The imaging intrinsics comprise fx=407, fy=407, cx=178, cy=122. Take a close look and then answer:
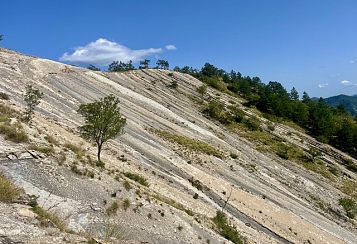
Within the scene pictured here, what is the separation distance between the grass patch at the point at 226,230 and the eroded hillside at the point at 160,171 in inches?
32.3

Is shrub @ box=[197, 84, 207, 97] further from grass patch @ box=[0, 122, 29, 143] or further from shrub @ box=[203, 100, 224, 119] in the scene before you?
grass patch @ box=[0, 122, 29, 143]

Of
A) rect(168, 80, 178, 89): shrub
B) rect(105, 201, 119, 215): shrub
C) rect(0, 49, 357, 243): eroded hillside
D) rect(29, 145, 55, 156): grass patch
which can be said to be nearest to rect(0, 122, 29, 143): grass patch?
rect(0, 49, 357, 243): eroded hillside

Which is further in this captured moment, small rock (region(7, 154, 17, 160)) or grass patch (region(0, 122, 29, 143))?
grass patch (region(0, 122, 29, 143))

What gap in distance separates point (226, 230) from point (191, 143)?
1206 inches

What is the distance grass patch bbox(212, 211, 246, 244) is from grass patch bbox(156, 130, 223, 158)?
24542mm

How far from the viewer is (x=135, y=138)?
59.2m

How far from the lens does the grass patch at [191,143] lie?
217 ft

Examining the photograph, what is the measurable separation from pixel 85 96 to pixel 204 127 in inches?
1044

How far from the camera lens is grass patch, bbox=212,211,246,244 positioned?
36.8 m

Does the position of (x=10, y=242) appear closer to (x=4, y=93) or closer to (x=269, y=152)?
(x=4, y=93)

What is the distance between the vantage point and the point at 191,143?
67875mm

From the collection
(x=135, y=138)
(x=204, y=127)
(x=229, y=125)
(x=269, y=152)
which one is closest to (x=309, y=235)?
(x=135, y=138)

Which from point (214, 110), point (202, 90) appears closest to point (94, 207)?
point (214, 110)

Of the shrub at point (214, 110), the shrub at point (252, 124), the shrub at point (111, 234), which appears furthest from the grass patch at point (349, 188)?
the shrub at point (111, 234)
